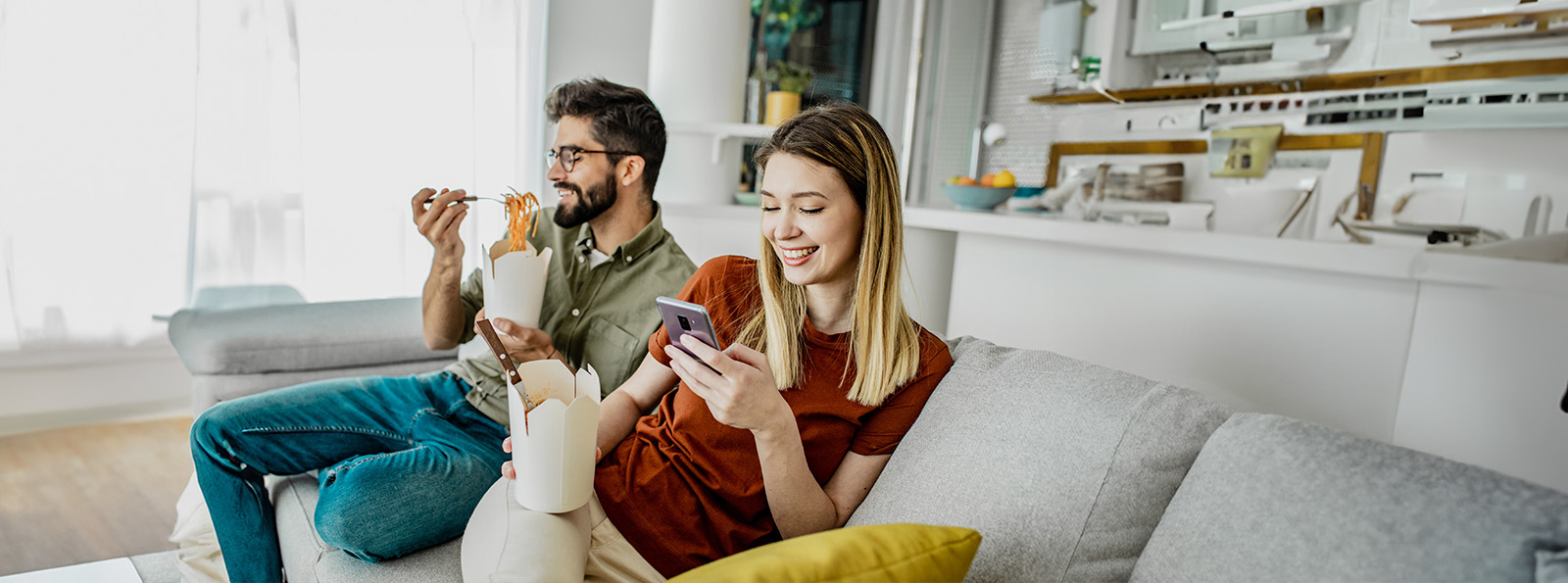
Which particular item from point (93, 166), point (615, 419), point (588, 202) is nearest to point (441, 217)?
point (588, 202)

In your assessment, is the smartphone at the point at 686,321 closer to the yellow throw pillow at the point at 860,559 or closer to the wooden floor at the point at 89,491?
the yellow throw pillow at the point at 860,559

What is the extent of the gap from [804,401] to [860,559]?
44 centimetres

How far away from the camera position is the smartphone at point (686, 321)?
1.06 m

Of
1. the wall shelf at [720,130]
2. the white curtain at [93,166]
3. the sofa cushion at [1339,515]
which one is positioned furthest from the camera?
the white curtain at [93,166]

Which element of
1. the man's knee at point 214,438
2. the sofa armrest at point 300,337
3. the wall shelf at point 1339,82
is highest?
the wall shelf at point 1339,82

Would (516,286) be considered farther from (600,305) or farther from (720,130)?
(720,130)

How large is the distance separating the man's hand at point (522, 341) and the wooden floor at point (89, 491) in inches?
47.0

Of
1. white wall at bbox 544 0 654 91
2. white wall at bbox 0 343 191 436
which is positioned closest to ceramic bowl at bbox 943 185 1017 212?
white wall at bbox 544 0 654 91

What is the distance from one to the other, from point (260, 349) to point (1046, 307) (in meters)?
1.69

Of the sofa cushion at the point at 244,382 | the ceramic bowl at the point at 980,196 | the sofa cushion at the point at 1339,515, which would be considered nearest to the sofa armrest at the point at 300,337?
the sofa cushion at the point at 244,382

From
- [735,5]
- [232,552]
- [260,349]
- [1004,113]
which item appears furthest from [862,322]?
[1004,113]

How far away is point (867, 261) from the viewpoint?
4.28 feet

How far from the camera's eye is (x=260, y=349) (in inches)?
79.7

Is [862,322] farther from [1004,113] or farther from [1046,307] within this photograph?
[1004,113]
